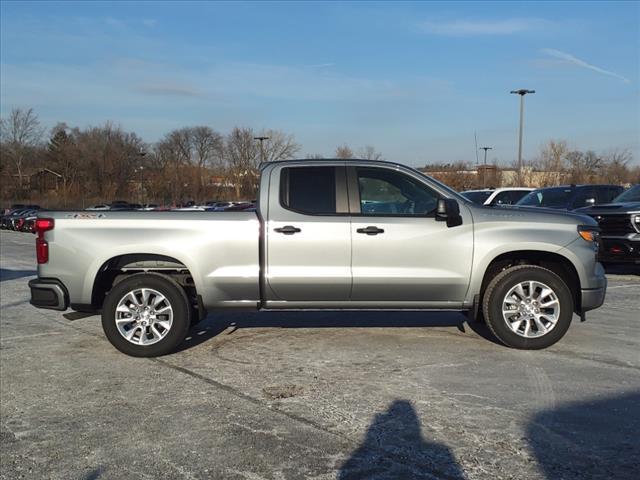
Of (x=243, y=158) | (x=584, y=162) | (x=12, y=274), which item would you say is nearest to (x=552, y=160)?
(x=584, y=162)

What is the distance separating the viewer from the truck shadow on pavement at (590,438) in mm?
3514

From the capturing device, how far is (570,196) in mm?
14281

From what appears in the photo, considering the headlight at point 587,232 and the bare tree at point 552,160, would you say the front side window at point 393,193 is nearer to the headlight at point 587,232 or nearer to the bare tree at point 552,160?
the headlight at point 587,232

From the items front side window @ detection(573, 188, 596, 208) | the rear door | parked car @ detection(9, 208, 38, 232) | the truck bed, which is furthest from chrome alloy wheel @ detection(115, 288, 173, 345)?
parked car @ detection(9, 208, 38, 232)

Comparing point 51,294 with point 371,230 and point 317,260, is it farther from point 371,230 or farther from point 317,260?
point 371,230

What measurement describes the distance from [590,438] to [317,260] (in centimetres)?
293

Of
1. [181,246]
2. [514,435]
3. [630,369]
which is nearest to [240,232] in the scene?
[181,246]

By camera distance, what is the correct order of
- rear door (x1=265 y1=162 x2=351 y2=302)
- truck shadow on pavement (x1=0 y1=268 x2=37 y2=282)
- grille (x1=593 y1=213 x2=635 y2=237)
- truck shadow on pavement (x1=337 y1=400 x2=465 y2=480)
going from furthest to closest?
truck shadow on pavement (x1=0 y1=268 x2=37 y2=282) < grille (x1=593 y1=213 x2=635 y2=237) < rear door (x1=265 y1=162 x2=351 y2=302) < truck shadow on pavement (x1=337 y1=400 x2=465 y2=480)

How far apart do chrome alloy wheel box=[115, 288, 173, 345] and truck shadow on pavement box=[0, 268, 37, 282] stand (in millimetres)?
7573

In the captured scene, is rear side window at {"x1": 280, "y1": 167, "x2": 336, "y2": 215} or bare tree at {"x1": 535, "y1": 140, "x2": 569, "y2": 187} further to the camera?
bare tree at {"x1": 535, "y1": 140, "x2": 569, "y2": 187}

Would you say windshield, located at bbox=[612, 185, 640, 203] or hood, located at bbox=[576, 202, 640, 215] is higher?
windshield, located at bbox=[612, 185, 640, 203]

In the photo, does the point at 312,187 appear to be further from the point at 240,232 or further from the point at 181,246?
the point at 181,246

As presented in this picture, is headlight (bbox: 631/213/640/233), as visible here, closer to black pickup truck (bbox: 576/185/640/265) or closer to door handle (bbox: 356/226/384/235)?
black pickup truck (bbox: 576/185/640/265)

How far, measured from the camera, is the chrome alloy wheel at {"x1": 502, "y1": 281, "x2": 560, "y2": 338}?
6035 millimetres
